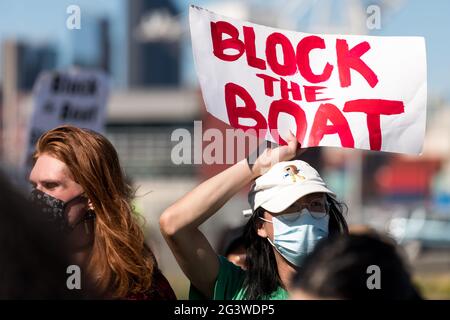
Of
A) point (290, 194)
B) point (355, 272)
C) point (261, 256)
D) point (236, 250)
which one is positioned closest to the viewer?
point (355, 272)

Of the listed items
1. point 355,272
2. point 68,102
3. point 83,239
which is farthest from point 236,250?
point 68,102

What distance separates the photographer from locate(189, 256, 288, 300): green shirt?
3.15 m

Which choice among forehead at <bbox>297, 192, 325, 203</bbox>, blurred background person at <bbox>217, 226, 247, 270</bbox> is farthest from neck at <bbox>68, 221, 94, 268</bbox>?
blurred background person at <bbox>217, 226, 247, 270</bbox>

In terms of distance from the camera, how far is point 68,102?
293 inches

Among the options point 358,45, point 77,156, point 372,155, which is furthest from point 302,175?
point 372,155

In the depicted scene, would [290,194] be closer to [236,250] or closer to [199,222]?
[199,222]

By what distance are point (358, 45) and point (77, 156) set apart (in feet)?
3.35

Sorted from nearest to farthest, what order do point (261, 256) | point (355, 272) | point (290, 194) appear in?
point (355, 272)
point (290, 194)
point (261, 256)

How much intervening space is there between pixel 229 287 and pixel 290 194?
1.18ft

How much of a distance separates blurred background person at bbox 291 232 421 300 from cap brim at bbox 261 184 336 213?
104 centimetres

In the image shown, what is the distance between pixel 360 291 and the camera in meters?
2.03

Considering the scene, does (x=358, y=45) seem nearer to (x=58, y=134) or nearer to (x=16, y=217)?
(x=58, y=134)

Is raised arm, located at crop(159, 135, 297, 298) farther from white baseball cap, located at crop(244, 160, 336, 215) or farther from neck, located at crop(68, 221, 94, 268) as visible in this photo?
neck, located at crop(68, 221, 94, 268)
